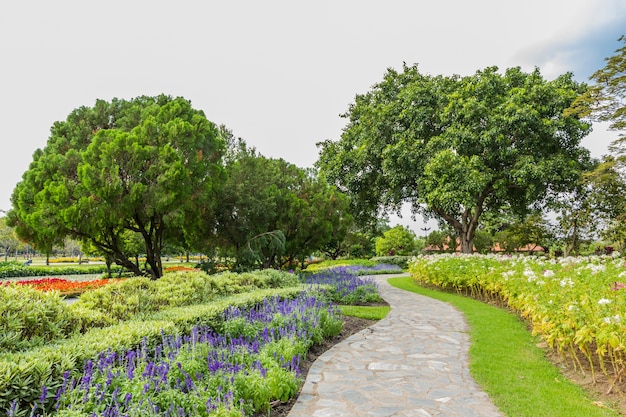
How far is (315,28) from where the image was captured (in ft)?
31.4

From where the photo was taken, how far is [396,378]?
189 inches

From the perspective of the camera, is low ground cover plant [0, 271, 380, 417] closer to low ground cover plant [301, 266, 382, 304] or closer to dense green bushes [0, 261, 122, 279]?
low ground cover plant [301, 266, 382, 304]

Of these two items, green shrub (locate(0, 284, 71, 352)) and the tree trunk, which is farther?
the tree trunk

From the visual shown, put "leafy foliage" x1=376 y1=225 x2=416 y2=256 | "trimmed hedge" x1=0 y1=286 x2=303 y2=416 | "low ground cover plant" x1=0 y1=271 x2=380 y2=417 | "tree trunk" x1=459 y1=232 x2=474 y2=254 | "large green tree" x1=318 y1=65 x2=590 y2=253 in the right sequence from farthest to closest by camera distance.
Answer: "leafy foliage" x1=376 y1=225 x2=416 y2=256 < "tree trunk" x1=459 y1=232 x2=474 y2=254 < "large green tree" x1=318 y1=65 x2=590 y2=253 < "low ground cover plant" x1=0 y1=271 x2=380 y2=417 < "trimmed hedge" x1=0 y1=286 x2=303 y2=416

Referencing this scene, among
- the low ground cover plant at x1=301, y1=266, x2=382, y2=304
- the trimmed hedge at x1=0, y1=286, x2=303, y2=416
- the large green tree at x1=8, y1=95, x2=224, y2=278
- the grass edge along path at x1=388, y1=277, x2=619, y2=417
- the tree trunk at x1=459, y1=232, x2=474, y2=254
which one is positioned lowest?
the grass edge along path at x1=388, y1=277, x2=619, y2=417

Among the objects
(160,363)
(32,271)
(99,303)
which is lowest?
(32,271)

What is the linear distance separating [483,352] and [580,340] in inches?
66.5

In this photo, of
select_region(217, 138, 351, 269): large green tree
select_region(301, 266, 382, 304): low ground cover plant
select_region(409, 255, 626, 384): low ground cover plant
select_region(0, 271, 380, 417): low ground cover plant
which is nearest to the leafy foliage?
select_region(217, 138, 351, 269): large green tree

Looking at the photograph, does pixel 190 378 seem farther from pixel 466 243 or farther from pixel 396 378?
pixel 466 243

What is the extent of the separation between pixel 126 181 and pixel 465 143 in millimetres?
12741

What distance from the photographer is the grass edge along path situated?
389 centimetres

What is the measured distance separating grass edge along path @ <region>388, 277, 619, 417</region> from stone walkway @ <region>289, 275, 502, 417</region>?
163mm

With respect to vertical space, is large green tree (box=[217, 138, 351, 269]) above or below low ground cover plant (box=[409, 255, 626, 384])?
above

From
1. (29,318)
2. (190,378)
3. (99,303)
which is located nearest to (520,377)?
(190,378)
